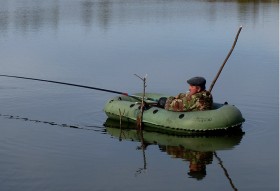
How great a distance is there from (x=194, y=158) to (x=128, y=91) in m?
6.15

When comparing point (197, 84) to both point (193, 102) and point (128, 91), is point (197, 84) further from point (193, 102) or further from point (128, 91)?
point (128, 91)

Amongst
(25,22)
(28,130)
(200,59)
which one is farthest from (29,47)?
(28,130)

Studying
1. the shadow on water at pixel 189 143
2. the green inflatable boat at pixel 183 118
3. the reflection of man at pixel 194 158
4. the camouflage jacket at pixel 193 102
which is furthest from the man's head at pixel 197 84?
the reflection of man at pixel 194 158

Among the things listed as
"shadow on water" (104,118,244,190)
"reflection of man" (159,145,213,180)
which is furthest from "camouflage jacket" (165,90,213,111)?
"reflection of man" (159,145,213,180)

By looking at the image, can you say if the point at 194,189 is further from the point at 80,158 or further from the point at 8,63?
the point at 8,63

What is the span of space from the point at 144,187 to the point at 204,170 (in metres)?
1.38

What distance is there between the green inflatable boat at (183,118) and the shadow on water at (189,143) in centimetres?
18

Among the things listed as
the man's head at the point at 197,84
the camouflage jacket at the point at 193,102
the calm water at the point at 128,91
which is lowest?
the calm water at the point at 128,91

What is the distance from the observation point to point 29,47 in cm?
2622

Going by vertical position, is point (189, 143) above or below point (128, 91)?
above

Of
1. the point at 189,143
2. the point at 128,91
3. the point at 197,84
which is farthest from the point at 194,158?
the point at 128,91

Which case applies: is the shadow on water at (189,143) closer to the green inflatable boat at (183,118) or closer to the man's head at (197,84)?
the green inflatable boat at (183,118)

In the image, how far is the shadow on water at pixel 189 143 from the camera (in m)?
11.1

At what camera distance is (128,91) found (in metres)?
17.1
